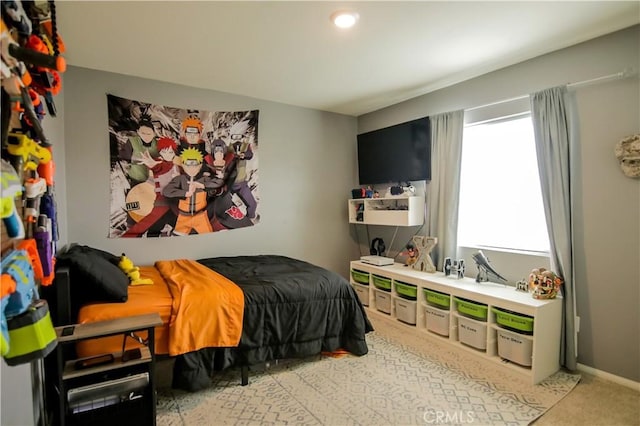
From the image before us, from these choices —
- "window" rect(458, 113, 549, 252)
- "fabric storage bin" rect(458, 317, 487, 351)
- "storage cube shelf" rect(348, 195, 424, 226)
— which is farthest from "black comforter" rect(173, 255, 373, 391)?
"window" rect(458, 113, 549, 252)

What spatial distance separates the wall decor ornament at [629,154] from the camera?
7.62 ft

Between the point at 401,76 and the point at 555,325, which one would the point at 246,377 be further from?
the point at 401,76

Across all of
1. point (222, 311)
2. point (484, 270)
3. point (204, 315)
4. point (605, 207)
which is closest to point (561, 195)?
point (605, 207)

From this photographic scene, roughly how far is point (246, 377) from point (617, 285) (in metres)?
2.67

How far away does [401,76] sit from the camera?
130 inches

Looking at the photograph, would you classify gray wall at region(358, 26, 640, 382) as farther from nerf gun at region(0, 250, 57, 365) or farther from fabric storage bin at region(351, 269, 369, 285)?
nerf gun at region(0, 250, 57, 365)

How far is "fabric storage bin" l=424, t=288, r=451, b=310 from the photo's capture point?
3116mm

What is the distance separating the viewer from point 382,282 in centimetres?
378

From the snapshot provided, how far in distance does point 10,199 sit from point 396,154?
3.59 metres

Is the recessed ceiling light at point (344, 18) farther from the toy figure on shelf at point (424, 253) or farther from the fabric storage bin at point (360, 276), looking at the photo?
the fabric storage bin at point (360, 276)

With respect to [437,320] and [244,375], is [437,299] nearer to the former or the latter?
[437,320]

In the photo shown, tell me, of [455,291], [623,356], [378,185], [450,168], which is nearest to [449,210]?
[450,168]

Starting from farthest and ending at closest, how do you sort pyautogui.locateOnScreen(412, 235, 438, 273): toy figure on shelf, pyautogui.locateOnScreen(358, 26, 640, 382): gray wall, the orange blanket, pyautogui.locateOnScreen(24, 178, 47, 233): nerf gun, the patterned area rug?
pyautogui.locateOnScreen(412, 235, 438, 273): toy figure on shelf, pyautogui.locateOnScreen(358, 26, 640, 382): gray wall, the orange blanket, the patterned area rug, pyautogui.locateOnScreen(24, 178, 47, 233): nerf gun

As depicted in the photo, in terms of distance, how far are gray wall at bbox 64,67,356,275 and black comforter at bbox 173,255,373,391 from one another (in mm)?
904
